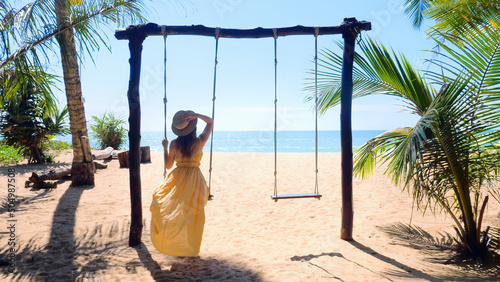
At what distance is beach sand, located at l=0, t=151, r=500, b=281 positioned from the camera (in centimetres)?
392

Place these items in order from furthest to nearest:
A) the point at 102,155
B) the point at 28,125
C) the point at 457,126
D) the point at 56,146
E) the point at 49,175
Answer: the point at 56,146 < the point at 102,155 < the point at 28,125 < the point at 49,175 < the point at 457,126

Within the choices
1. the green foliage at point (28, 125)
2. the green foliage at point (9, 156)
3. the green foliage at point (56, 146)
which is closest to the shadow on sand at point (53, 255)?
the green foliage at point (28, 125)

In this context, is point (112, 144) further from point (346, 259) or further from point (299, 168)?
point (346, 259)

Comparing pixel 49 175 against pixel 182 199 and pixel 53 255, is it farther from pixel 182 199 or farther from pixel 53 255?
pixel 182 199

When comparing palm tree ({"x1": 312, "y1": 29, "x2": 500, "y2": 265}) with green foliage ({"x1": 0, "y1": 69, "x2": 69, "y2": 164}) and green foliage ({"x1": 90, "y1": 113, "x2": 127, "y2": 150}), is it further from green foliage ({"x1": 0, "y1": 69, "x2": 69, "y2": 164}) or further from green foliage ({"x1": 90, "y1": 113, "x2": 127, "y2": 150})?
green foliage ({"x1": 90, "y1": 113, "x2": 127, "y2": 150})

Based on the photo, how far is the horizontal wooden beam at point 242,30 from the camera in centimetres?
462

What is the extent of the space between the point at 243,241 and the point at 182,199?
5.26ft

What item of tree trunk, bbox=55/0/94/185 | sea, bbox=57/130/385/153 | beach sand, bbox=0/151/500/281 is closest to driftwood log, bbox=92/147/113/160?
beach sand, bbox=0/151/500/281

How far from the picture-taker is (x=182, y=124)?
158 inches

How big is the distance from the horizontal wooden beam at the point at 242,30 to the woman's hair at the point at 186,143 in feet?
4.85

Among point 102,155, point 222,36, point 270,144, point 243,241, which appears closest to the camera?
point 222,36

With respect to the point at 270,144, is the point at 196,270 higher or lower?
lower

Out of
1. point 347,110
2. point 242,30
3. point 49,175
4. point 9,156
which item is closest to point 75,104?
point 49,175

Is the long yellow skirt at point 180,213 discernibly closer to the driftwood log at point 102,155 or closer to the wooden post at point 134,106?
the wooden post at point 134,106
